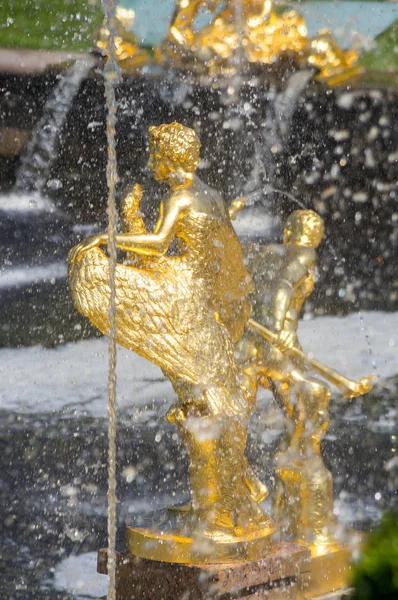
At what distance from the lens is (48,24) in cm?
464

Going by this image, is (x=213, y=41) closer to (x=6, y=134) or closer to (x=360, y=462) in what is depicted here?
(x=6, y=134)

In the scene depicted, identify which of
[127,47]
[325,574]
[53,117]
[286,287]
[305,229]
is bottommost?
[325,574]

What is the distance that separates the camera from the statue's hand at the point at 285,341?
3398 mm

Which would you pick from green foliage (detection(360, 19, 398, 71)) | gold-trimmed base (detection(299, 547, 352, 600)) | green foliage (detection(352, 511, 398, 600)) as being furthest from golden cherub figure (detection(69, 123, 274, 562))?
green foliage (detection(360, 19, 398, 71))

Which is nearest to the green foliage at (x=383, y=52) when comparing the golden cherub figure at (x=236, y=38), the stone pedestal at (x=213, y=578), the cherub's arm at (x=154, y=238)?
the golden cherub figure at (x=236, y=38)

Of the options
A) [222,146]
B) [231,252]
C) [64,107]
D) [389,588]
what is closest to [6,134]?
→ [64,107]

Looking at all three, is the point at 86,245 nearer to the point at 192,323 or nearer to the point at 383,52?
the point at 192,323

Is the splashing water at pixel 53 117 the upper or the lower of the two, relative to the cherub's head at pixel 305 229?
upper

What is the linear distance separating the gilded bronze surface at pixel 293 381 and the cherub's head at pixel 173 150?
529 mm

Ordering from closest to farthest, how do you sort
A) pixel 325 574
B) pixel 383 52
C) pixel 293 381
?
pixel 325 574
pixel 293 381
pixel 383 52

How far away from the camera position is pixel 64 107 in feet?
15.2

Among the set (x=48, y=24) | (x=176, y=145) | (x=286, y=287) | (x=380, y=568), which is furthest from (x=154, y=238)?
(x=48, y=24)

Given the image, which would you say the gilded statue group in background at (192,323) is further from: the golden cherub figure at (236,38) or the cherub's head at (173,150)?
the golden cherub figure at (236,38)

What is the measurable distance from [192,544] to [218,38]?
2.32 metres
